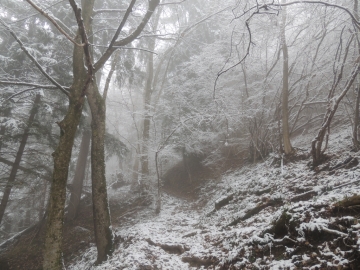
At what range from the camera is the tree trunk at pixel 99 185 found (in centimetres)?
644

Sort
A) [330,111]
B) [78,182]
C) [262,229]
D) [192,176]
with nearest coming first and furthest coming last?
[262,229]
[330,111]
[78,182]
[192,176]

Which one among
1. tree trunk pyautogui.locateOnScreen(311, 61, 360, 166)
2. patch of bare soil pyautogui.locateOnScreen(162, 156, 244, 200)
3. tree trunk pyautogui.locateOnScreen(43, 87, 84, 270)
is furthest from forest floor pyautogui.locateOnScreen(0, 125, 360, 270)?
patch of bare soil pyautogui.locateOnScreen(162, 156, 244, 200)

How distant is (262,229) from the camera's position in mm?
4730

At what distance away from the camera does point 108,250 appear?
6426 mm

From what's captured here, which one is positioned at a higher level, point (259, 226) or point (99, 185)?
point (99, 185)

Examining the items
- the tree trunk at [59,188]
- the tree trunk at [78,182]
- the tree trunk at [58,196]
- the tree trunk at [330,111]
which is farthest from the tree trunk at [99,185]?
the tree trunk at [330,111]

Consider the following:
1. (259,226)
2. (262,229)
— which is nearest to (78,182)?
(259,226)

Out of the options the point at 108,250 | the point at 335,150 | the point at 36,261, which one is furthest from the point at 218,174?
the point at 36,261

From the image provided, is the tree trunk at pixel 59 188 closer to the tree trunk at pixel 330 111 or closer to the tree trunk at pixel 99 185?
the tree trunk at pixel 99 185

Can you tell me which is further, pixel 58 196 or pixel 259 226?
pixel 259 226

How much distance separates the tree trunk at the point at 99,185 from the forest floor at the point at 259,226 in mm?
429

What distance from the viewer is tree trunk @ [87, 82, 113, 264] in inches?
254

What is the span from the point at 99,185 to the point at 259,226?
4382 millimetres

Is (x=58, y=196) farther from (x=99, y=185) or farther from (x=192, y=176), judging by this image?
(x=192, y=176)
